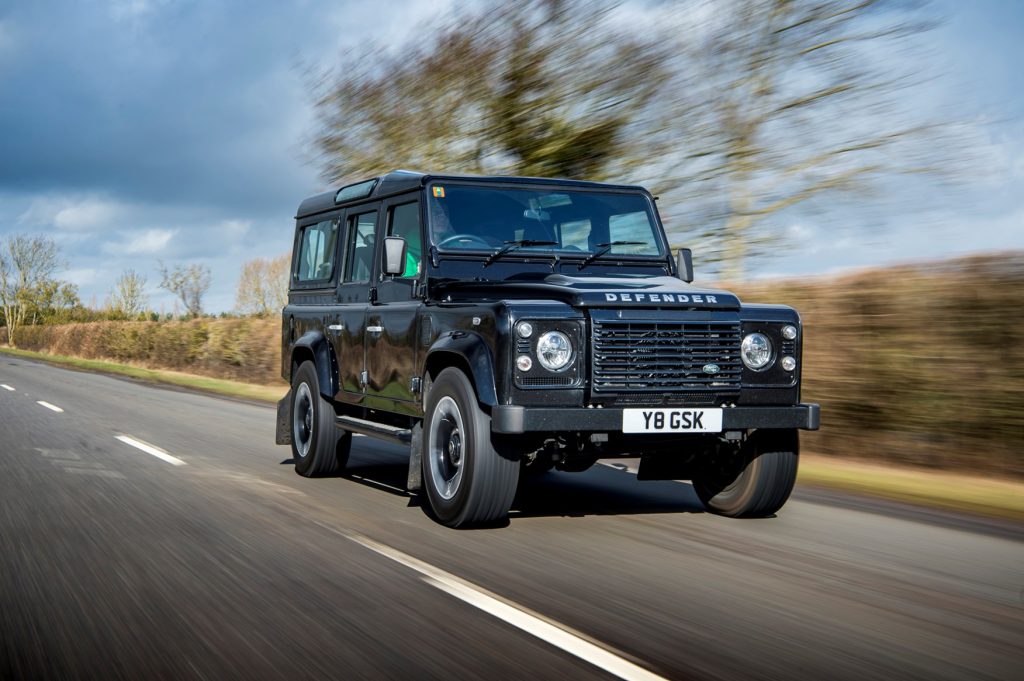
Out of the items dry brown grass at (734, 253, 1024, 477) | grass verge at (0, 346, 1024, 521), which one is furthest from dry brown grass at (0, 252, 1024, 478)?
grass verge at (0, 346, 1024, 521)

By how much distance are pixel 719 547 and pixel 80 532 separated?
12.0ft

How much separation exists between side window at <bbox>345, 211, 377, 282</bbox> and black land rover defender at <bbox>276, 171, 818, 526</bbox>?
20 millimetres

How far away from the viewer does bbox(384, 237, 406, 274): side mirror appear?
698 cm

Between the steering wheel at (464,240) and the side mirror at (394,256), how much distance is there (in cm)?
32

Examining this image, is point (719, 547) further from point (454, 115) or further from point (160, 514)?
point (454, 115)

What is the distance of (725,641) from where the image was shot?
3977mm

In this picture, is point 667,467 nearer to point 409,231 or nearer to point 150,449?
point 409,231

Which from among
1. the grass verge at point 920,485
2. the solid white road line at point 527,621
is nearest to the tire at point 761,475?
the grass verge at point 920,485

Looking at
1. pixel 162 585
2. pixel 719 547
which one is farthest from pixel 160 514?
pixel 719 547

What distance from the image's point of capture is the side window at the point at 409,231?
7.39 metres

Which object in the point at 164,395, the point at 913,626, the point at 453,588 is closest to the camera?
the point at 913,626

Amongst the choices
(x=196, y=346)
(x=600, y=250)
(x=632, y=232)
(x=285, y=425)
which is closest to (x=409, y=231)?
(x=600, y=250)

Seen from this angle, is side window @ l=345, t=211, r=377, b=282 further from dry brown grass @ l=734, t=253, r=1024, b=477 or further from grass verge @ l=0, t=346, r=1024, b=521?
dry brown grass @ l=734, t=253, r=1024, b=477

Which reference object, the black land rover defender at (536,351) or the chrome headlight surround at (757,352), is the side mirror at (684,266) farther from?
the chrome headlight surround at (757,352)
